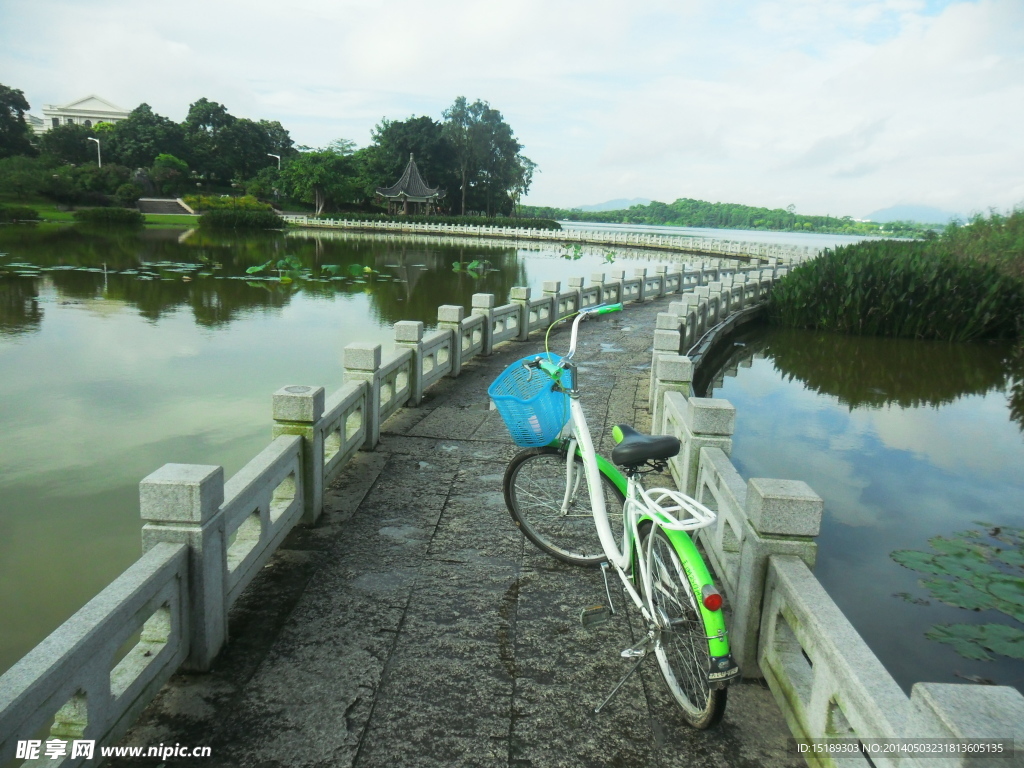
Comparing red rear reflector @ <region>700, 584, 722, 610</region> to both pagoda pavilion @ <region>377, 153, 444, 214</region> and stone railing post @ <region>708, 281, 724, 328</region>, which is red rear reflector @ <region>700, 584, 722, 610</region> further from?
pagoda pavilion @ <region>377, 153, 444, 214</region>

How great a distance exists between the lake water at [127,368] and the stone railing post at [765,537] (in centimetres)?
422

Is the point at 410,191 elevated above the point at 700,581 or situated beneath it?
elevated above

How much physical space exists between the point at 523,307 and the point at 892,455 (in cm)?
585

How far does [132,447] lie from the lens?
8.42 meters

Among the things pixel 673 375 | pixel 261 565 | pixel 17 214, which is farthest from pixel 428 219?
pixel 261 565

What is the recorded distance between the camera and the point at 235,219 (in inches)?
2067

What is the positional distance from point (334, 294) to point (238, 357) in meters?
9.07

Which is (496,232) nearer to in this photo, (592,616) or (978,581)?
(978,581)

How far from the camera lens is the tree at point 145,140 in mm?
66000

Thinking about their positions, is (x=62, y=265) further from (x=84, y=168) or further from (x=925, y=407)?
(x=84, y=168)

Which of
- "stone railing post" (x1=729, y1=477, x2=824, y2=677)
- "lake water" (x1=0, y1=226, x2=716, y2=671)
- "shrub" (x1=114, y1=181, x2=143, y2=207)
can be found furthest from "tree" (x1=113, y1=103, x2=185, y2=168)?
"stone railing post" (x1=729, y1=477, x2=824, y2=677)

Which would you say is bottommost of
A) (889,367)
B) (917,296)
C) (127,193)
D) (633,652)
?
(889,367)

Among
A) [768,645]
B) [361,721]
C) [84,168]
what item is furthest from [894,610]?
[84,168]

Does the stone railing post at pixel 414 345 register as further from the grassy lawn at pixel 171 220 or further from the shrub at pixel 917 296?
the grassy lawn at pixel 171 220
